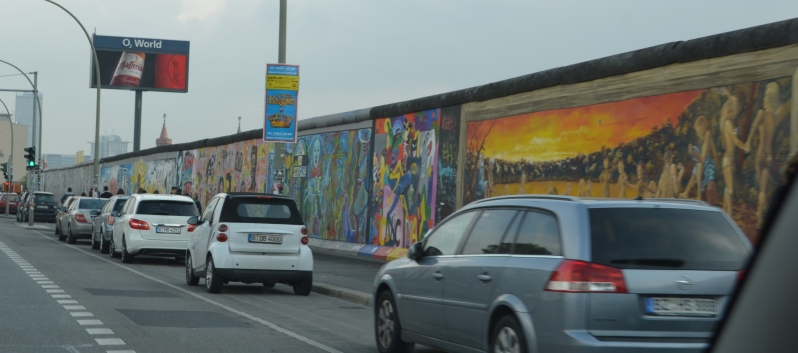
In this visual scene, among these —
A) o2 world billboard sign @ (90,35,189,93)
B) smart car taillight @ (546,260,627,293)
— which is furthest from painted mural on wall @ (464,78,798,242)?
o2 world billboard sign @ (90,35,189,93)

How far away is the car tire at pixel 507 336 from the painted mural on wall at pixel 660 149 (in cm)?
434

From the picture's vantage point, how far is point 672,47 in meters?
13.2

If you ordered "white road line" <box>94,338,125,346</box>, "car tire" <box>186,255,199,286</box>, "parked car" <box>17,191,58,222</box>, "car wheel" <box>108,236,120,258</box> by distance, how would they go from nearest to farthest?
"white road line" <box>94,338,125,346</box>, "car tire" <box>186,255,199,286</box>, "car wheel" <box>108,236,120,258</box>, "parked car" <box>17,191,58,222</box>

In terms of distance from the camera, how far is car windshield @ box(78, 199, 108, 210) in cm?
3177

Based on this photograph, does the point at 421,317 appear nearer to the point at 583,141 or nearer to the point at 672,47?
the point at 672,47

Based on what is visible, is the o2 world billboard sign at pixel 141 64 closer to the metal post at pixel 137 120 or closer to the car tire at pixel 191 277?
the metal post at pixel 137 120

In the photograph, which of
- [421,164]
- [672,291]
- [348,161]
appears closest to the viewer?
[672,291]

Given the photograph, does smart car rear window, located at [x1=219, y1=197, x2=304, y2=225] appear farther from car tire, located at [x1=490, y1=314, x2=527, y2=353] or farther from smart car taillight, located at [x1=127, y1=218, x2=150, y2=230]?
car tire, located at [x1=490, y1=314, x2=527, y2=353]

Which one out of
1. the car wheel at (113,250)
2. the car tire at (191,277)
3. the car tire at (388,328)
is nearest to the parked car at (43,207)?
the car wheel at (113,250)

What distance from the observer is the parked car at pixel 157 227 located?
2202cm

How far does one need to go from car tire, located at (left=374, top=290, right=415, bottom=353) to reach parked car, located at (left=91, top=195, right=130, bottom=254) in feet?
54.2

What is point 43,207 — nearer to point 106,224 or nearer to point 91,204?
point 91,204

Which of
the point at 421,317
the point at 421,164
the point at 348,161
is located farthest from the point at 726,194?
the point at 348,161

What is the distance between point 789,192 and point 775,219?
5 centimetres
